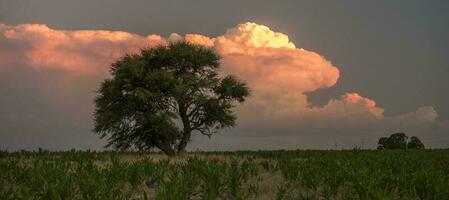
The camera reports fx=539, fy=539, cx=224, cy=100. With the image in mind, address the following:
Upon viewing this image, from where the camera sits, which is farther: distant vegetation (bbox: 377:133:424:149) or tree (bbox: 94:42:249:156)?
distant vegetation (bbox: 377:133:424:149)

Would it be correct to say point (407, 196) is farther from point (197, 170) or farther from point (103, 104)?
point (103, 104)

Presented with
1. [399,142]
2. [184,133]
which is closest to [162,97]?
[184,133]

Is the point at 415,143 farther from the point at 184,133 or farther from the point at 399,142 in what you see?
the point at 184,133

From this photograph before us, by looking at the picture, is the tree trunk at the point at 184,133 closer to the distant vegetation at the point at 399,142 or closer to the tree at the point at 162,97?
the tree at the point at 162,97

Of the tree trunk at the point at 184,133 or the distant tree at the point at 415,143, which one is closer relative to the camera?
the tree trunk at the point at 184,133

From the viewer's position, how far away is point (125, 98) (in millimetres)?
34438

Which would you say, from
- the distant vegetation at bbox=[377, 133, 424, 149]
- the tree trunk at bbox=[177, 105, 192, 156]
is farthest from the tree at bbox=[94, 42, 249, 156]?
the distant vegetation at bbox=[377, 133, 424, 149]

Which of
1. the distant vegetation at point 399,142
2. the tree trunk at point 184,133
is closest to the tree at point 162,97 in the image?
the tree trunk at point 184,133

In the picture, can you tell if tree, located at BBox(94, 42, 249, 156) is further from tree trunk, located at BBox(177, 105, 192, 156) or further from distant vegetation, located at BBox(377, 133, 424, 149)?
distant vegetation, located at BBox(377, 133, 424, 149)

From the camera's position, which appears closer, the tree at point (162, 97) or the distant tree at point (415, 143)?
the tree at point (162, 97)

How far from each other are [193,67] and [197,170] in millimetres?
20693

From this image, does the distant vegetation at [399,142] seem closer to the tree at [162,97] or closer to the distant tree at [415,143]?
the distant tree at [415,143]

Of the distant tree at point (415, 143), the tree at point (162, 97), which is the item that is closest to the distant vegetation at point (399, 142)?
the distant tree at point (415, 143)

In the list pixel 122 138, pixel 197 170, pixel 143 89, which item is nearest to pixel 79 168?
pixel 197 170
